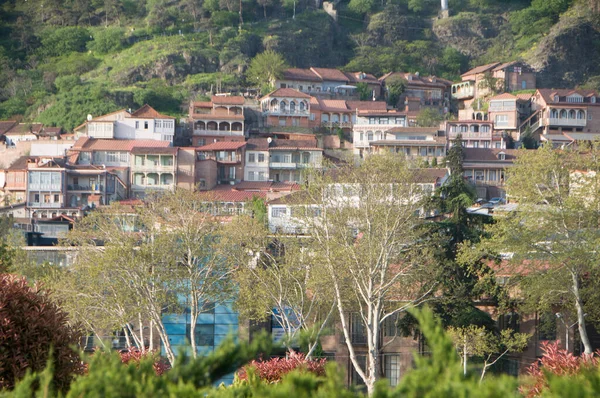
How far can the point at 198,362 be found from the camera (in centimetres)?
1054

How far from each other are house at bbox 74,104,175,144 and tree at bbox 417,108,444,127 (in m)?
23.5

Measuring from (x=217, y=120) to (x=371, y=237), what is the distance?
63.1 m

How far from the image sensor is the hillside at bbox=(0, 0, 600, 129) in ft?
365

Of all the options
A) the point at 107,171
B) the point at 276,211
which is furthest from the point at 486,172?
the point at 107,171

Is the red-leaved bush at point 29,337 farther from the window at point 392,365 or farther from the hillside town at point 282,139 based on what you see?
the hillside town at point 282,139

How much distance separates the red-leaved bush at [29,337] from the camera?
15531 mm

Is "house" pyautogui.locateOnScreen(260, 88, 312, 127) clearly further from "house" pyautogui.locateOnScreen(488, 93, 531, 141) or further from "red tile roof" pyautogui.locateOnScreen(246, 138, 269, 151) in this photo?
"house" pyautogui.locateOnScreen(488, 93, 531, 141)

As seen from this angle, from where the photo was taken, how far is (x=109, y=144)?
88.2m

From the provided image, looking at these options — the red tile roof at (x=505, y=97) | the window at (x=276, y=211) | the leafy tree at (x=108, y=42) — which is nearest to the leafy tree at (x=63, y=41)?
the leafy tree at (x=108, y=42)

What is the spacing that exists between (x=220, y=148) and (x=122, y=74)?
28280 mm

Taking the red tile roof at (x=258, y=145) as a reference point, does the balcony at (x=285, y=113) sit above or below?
above

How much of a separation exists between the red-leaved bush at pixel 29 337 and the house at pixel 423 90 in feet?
319

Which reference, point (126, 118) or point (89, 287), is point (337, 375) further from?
point (126, 118)

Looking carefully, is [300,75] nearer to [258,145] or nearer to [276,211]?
[258,145]
